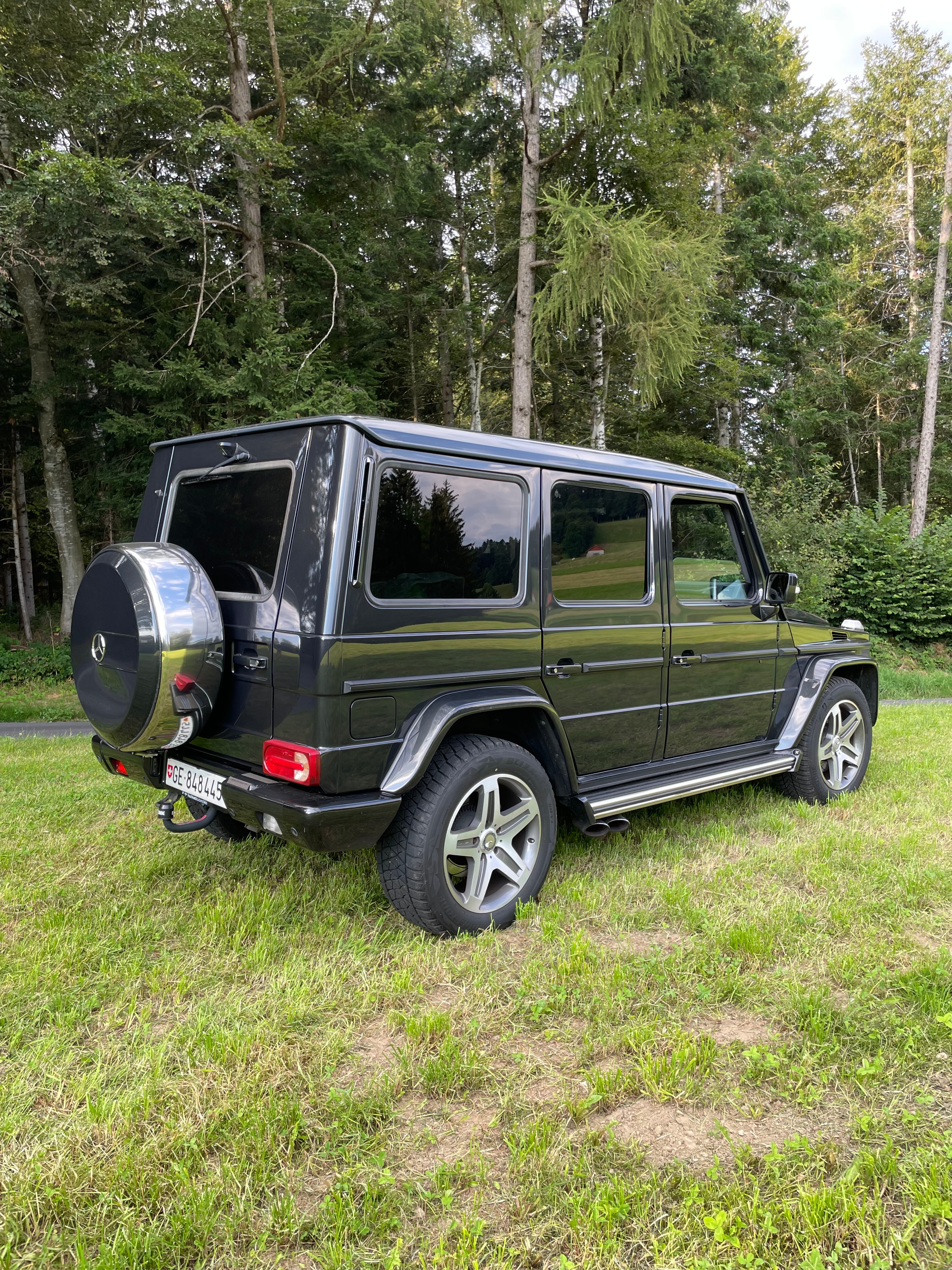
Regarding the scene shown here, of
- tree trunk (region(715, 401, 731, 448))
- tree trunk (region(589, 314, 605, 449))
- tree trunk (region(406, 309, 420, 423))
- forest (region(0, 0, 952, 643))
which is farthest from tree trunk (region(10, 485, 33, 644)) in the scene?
tree trunk (region(715, 401, 731, 448))

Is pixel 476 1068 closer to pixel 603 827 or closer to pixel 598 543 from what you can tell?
pixel 603 827

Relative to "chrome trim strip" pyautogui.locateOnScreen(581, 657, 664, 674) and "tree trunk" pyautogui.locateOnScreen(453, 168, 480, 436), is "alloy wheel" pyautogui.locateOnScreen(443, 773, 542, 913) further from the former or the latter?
"tree trunk" pyautogui.locateOnScreen(453, 168, 480, 436)

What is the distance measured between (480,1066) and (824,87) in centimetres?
3072

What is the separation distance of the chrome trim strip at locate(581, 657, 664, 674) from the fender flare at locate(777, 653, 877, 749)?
1.30 m

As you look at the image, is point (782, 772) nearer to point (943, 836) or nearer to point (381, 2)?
point (943, 836)

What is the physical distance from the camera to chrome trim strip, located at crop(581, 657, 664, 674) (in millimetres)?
3703

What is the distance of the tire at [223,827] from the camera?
367cm

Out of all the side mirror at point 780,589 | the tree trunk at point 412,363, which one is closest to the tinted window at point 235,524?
the side mirror at point 780,589

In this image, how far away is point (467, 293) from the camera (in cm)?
1667

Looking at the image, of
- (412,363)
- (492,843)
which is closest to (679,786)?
(492,843)

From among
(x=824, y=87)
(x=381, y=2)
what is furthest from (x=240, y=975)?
(x=824, y=87)

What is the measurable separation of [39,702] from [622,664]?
8.81 m

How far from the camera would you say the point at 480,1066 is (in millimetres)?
2322

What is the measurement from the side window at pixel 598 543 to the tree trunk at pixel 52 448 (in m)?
10.4
